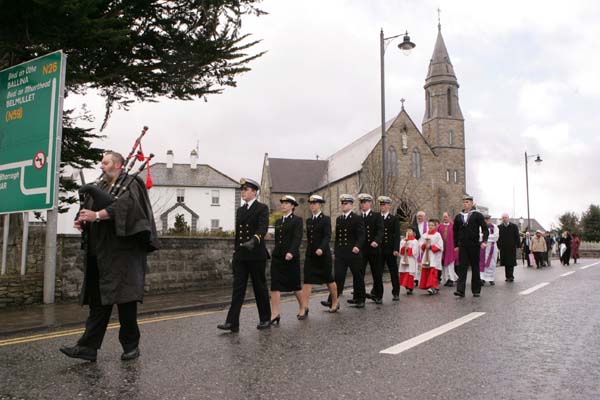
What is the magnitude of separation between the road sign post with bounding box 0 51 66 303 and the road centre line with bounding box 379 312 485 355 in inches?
276

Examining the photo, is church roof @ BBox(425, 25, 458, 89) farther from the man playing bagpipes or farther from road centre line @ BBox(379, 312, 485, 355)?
the man playing bagpipes

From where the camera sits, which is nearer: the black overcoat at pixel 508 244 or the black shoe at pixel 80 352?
the black shoe at pixel 80 352

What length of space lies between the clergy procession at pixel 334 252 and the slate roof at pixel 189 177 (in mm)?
50653

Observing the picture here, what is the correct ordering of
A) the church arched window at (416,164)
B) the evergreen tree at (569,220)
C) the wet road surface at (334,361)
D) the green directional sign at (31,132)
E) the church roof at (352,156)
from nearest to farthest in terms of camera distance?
1. the wet road surface at (334,361)
2. the green directional sign at (31,132)
3. the church roof at (352,156)
4. the church arched window at (416,164)
5. the evergreen tree at (569,220)

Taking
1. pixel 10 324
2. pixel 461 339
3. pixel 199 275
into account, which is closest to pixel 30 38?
pixel 10 324

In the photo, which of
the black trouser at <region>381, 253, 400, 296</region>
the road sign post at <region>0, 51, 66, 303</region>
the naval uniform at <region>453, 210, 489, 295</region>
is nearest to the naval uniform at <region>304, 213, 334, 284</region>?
the black trouser at <region>381, 253, 400, 296</region>

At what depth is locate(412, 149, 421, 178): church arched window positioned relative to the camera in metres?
63.7

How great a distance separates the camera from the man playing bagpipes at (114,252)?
5160 mm

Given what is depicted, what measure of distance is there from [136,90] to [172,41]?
1.51 m

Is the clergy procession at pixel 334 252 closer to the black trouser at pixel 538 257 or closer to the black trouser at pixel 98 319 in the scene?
the black trouser at pixel 98 319

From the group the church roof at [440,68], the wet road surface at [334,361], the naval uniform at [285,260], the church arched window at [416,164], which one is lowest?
the wet road surface at [334,361]

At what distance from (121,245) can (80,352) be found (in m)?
1.07

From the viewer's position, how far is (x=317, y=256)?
29.7 feet

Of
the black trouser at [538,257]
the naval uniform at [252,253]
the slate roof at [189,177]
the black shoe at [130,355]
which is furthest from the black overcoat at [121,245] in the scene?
the slate roof at [189,177]
